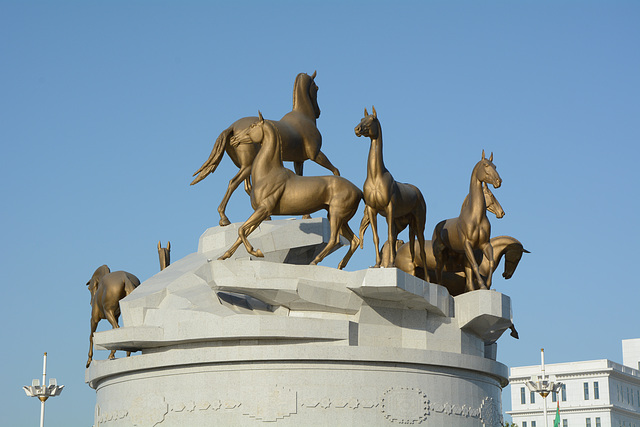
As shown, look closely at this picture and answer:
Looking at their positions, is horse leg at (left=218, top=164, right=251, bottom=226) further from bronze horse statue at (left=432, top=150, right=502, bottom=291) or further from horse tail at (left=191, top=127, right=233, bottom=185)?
bronze horse statue at (left=432, top=150, right=502, bottom=291)

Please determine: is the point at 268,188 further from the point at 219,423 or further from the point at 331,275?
the point at 219,423

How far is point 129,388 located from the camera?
72.3 ft

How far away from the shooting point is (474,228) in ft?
76.0

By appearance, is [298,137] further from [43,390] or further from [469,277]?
[43,390]

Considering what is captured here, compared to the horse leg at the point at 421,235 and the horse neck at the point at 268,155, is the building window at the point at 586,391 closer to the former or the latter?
the horse leg at the point at 421,235

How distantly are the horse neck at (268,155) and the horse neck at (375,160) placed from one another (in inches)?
83.3

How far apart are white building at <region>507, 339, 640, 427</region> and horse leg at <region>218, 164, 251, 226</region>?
52879 millimetres

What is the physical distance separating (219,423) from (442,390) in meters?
5.11

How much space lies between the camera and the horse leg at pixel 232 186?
81.3 feet

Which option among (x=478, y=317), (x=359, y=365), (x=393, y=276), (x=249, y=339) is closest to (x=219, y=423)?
(x=249, y=339)

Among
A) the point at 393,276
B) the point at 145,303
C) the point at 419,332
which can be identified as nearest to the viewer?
the point at 393,276

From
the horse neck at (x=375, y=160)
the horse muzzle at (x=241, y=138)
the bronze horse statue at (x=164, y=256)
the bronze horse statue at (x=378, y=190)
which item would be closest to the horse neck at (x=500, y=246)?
the bronze horse statue at (x=378, y=190)

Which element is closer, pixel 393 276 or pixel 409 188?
pixel 393 276

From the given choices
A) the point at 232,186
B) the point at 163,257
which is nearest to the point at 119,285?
the point at 163,257
